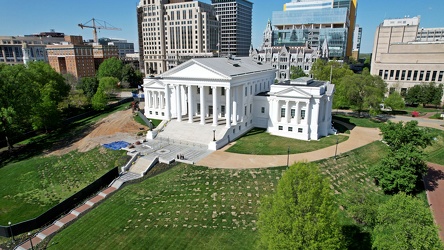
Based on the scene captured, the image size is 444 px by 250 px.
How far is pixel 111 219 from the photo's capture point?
29.0 metres

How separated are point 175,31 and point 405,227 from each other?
148701 mm

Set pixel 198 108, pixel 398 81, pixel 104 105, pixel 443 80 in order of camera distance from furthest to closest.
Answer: pixel 398 81 < pixel 443 80 < pixel 104 105 < pixel 198 108

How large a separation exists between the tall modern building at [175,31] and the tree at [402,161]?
11670cm

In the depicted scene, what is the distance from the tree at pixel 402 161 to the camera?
30.8m

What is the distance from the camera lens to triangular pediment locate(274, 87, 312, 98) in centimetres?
4692

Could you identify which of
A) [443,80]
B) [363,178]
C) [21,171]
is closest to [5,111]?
[21,171]

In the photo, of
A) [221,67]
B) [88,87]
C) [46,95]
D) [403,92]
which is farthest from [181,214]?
[403,92]

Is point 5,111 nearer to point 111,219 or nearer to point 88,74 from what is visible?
point 111,219

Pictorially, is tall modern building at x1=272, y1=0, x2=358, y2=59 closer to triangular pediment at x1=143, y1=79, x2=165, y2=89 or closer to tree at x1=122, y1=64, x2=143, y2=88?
tree at x1=122, y1=64, x2=143, y2=88

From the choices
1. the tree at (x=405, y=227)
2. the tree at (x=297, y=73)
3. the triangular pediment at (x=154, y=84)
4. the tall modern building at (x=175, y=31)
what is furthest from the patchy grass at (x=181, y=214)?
the tall modern building at (x=175, y=31)

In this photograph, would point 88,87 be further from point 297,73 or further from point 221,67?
point 297,73

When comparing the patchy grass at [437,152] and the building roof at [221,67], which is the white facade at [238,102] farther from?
the patchy grass at [437,152]

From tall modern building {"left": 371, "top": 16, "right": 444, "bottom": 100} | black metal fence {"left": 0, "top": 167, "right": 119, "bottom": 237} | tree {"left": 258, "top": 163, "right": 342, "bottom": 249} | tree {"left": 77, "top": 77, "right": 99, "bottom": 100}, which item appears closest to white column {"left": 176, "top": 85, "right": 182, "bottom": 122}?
black metal fence {"left": 0, "top": 167, "right": 119, "bottom": 237}

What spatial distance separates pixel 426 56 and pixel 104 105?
101080mm
